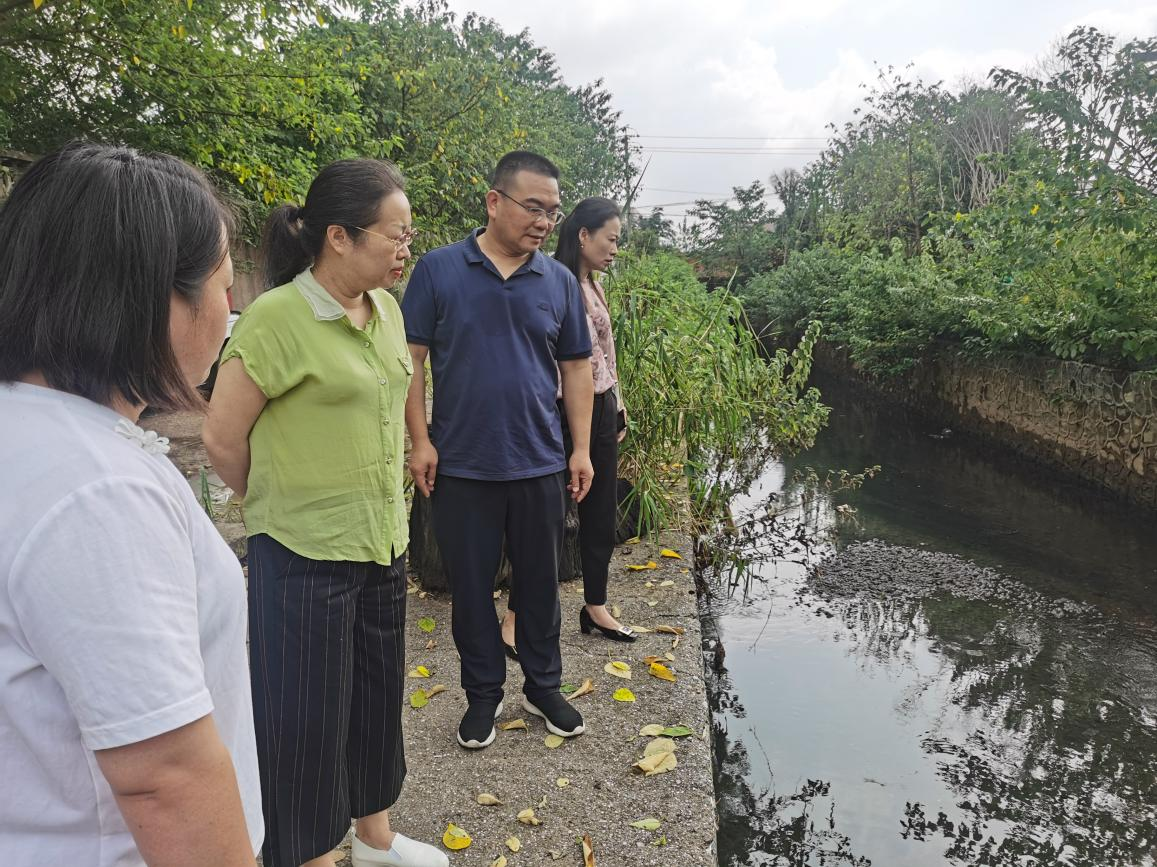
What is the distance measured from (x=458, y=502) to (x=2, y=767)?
195 centimetres

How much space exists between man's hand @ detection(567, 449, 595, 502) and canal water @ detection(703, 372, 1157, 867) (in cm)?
150

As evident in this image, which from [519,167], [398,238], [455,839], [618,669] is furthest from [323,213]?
[618,669]

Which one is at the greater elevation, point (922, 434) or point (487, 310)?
point (487, 310)

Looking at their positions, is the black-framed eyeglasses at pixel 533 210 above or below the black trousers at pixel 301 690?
above

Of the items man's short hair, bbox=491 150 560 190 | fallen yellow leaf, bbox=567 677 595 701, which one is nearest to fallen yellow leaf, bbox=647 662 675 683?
fallen yellow leaf, bbox=567 677 595 701

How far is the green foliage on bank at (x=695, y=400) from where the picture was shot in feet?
16.4

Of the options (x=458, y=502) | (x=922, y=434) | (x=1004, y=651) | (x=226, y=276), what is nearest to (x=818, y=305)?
(x=922, y=434)

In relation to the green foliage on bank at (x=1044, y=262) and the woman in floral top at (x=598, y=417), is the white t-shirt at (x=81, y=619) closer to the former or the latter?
the woman in floral top at (x=598, y=417)

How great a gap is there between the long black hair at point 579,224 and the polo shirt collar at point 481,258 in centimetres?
70

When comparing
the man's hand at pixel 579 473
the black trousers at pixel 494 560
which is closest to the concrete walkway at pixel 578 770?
the black trousers at pixel 494 560

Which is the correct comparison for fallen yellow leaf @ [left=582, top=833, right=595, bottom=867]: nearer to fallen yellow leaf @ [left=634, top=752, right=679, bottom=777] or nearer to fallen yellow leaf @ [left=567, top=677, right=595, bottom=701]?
fallen yellow leaf @ [left=634, top=752, right=679, bottom=777]

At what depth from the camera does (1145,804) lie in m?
3.63

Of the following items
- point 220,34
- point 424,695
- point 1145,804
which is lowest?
→ point 1145,804

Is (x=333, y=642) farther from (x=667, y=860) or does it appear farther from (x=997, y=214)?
(x=997, y=214)
